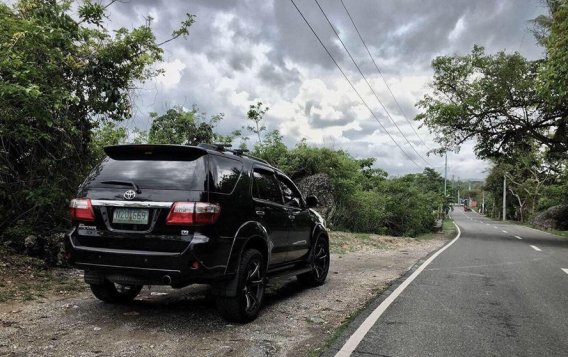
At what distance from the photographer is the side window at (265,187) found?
19.1 feet

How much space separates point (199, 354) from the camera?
4254mm

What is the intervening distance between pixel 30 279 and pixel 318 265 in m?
4.53

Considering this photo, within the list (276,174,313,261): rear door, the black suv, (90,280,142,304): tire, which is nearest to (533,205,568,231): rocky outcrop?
(276,174,313,261): rear door

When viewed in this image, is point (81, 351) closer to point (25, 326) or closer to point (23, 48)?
point (25, 326)

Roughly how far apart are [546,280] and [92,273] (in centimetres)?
880

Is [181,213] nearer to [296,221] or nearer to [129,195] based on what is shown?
[129,195]

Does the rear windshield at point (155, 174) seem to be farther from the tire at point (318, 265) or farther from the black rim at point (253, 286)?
the tire at point (318, 265)

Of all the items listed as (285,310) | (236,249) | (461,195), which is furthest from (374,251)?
(461,195)

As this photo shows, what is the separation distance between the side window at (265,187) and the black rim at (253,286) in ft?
2.81

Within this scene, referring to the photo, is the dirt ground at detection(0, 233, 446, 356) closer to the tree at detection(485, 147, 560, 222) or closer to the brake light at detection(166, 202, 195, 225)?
the brake light at detection(166, 202, 195, 225)

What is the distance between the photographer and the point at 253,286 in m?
5.52

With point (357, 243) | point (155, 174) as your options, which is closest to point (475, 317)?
point (155, 174)

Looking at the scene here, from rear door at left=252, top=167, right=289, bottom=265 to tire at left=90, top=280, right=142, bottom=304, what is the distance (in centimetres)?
193

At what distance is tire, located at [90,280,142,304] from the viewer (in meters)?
5.64
